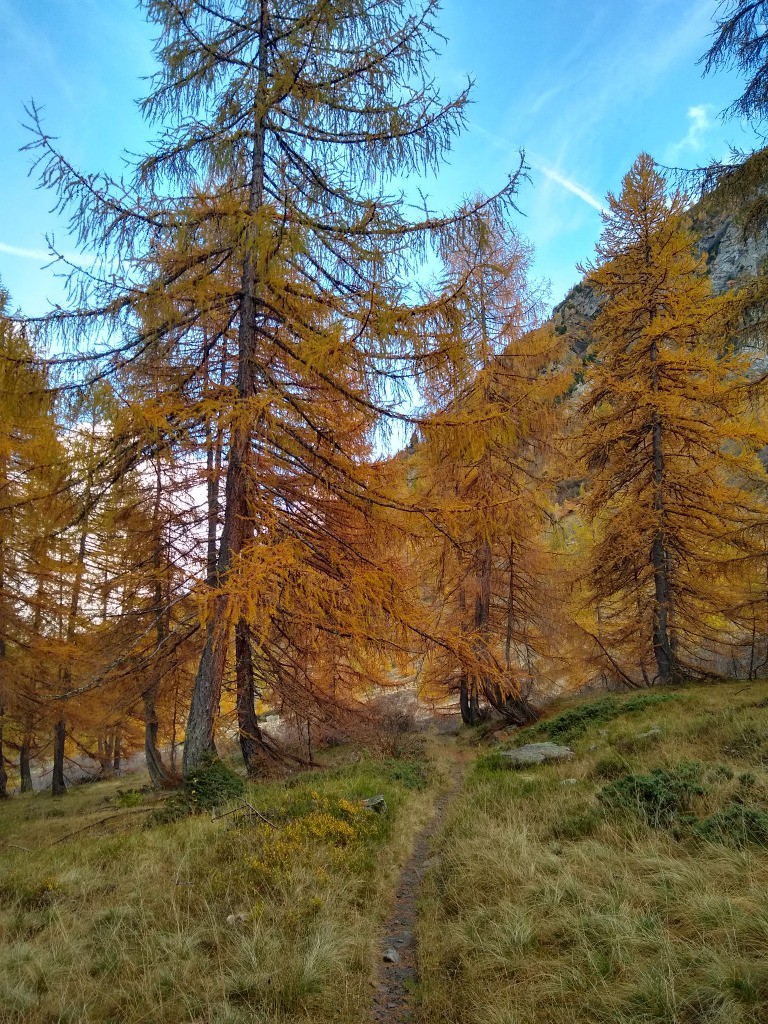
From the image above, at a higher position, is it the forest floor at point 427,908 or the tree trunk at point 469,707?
the forest floor at point 427,908

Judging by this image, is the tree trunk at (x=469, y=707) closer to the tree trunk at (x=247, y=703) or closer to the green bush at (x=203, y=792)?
the tree trunk at (x=247, y=703)

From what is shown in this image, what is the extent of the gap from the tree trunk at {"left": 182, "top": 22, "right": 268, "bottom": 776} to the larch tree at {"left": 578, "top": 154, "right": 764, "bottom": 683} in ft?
30.4

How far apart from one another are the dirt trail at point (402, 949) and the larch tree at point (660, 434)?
976 centimetres

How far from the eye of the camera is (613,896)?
3.60 meters

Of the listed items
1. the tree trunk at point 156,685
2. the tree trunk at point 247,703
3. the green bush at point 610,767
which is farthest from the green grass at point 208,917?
the tree trunk at point 156,685

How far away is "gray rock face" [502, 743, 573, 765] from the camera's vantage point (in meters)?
8.34

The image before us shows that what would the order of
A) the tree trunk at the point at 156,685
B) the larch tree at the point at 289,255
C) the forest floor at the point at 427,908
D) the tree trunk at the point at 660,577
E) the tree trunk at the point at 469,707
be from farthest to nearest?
the tree trunk at the point at 469,707 < the tree trunk at the point at 660,577 < the tree trunk at the point at 156,685 < the larch tree at the point at 289,255 < the forest floor at the point at 427,908

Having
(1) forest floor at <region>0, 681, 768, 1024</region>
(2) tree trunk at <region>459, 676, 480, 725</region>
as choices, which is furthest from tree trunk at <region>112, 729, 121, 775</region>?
(1) forest floor at <region>0, 681, 768, 1024</region>

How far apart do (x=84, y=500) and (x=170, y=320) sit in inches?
117

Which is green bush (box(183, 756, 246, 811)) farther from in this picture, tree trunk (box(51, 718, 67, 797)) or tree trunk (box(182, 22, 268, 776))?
tree trunk (box(51, 718, 67, 797))

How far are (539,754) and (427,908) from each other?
4.79 m

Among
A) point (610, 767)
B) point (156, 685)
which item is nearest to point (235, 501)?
point (156, 685)

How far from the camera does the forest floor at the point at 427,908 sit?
2906 millimetres

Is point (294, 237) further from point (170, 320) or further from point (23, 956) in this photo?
point (23, 956)
